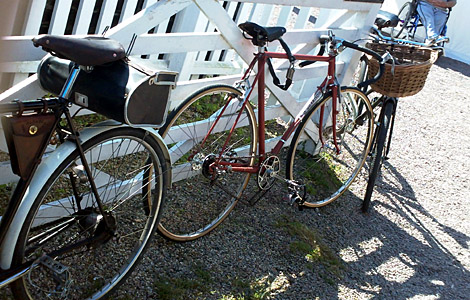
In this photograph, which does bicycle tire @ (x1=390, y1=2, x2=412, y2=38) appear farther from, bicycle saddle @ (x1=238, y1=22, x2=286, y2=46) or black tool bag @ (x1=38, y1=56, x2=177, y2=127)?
black tool bag @ (x1=38, y1=56, x2=177, y2=127)

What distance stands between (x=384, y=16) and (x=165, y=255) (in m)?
3.04

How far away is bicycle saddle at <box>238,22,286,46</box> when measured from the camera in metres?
3.38

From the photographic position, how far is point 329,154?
17.0 feet

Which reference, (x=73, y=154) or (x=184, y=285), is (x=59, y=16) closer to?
(x=73, y=154)

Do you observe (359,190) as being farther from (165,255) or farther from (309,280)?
(165,255)

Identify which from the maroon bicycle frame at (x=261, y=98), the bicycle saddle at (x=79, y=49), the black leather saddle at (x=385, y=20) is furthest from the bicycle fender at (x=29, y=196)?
the black leather saddle at (x=385, y=20)

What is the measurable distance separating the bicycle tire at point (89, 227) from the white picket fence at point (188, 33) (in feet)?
1.46

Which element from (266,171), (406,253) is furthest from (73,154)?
(406,253)

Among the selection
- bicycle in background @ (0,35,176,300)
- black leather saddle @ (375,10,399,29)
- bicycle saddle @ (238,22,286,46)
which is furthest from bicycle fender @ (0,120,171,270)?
black leather saddle @ (375,10,399,29)

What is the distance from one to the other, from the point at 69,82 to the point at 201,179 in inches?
83.1

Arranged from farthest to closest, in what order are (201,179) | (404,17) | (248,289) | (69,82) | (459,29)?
(459,29)
(404,17)
(201,179)
(248,289)
(69,82)

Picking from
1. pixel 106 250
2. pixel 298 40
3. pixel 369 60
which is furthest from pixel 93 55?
pixel 369 60

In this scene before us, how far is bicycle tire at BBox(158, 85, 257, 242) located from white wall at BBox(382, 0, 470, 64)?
909cm

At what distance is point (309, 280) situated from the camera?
365cm
